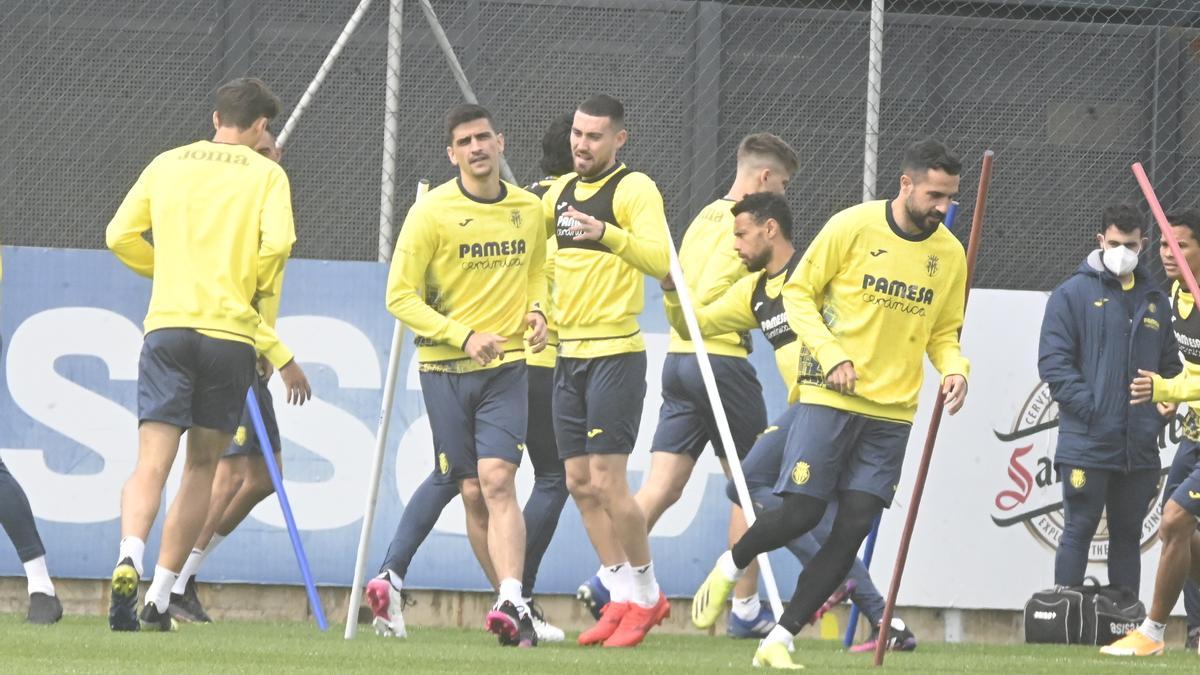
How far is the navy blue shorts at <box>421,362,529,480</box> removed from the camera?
25.9 ft

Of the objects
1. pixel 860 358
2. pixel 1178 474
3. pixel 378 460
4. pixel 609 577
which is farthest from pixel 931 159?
pixel 1178 474

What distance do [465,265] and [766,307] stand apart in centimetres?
126

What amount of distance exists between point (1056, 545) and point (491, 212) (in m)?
3.62

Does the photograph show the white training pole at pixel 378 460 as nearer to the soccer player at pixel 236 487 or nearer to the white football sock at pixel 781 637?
the soccer player at pixel 236 487

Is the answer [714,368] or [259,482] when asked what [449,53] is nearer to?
[714,368]


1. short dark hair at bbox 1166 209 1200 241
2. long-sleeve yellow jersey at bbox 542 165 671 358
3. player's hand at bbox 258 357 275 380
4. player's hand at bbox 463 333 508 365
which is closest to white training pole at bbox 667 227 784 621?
long-sleeve yellow jersey at bbox 542 165 671 358

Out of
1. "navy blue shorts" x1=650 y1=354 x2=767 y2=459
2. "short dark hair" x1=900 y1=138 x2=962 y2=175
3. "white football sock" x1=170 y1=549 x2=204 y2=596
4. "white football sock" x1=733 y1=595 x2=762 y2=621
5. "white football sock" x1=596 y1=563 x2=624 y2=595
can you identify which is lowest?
"white football sock" x1=733 y1=595 x2=762 y2=621

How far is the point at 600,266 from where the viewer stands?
8359 millimetres

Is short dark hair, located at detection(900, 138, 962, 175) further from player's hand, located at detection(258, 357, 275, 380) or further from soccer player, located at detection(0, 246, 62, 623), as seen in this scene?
soccer player, located at detection(0, 246, 62, 623)

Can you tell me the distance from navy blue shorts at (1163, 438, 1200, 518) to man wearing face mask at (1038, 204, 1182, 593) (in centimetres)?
13

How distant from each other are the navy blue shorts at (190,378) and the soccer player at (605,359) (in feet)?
4.39

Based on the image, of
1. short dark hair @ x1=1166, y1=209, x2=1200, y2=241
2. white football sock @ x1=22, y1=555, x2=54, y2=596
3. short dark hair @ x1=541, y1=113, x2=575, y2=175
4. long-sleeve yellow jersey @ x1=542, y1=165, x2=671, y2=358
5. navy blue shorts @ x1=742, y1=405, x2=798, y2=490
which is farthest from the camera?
short dark hair @ x1=1166, y1=209, x2=1200, y2=241

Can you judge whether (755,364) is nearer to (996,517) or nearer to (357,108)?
(996,517)

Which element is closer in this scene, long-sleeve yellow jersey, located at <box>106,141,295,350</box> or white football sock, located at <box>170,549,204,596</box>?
long-sleeve yellow jersey, located at <box>106,141,295,350</box>
